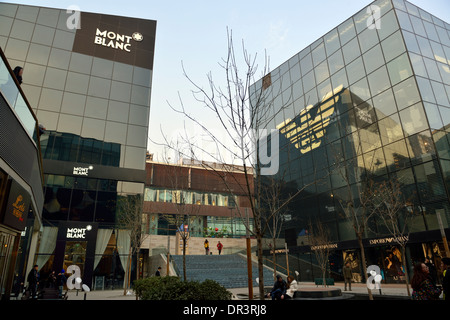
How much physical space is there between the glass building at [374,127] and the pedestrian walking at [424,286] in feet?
40.2

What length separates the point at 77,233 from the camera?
22688mm

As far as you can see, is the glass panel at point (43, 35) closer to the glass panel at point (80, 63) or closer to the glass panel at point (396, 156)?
the glass panel at point (80, 63)

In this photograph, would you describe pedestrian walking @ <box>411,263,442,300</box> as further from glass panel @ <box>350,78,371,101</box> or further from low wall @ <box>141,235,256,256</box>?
low wall @ <box>141,235,256,256</box>

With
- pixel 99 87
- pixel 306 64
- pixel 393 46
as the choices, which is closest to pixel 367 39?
pixel 393 46

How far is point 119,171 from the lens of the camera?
25.4m

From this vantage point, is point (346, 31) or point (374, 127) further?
point (346, 31)

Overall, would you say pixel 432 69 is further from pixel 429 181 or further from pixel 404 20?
pixel 429 181

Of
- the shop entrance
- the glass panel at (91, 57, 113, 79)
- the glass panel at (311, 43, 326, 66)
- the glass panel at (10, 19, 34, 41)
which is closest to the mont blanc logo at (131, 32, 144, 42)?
the glass panel at (91, 57, 113, 79)

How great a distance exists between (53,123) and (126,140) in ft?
20.9

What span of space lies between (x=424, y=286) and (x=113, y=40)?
33.9 metres

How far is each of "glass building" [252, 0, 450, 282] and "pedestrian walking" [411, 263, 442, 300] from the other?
1226cm

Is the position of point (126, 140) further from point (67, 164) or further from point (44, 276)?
point (44, 276)

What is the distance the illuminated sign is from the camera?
29978mm
